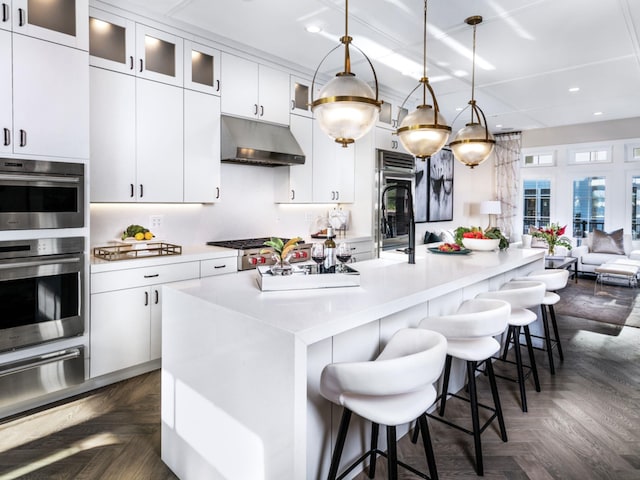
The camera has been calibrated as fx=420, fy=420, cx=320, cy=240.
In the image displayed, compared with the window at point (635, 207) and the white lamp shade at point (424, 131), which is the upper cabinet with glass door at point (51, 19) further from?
the window at point (635, 207)

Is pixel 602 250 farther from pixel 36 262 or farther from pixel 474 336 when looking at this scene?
pixel 36 262

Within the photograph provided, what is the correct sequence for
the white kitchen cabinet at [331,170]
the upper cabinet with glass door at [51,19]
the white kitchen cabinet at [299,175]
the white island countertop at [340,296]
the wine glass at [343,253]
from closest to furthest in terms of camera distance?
1. the white island countertop at [340,296]
2. the wine glass at [343,253]
3. the upper cabinet with glass door at [51,19]
4. the white kitchen cabinet at [299,175]
5. the white kitchen cabinet at [331,170]

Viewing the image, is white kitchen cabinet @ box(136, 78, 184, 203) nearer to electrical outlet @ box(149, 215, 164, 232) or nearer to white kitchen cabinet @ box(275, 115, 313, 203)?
electrical outlet @ box(149, 215, 164, 232)

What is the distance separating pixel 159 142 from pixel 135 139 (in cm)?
20

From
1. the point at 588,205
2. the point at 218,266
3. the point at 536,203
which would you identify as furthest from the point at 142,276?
the point at 588,205

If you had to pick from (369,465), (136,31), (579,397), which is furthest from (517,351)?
(136,31)

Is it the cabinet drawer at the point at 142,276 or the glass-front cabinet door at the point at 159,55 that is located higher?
the glass-front cabinet door at the point at 159,55

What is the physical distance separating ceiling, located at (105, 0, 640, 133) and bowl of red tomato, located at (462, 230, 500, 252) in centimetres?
173

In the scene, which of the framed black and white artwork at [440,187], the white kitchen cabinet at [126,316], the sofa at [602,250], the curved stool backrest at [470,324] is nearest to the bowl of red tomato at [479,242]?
the curved stool backrest at [470,324]

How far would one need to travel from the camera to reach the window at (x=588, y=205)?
25.3 feet

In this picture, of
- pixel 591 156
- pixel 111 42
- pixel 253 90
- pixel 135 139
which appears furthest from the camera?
pixel 591 156

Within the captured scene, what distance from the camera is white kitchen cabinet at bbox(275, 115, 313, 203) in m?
4.60

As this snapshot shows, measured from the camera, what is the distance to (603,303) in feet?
18.5

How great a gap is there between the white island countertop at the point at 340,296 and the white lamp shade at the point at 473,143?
102cm
